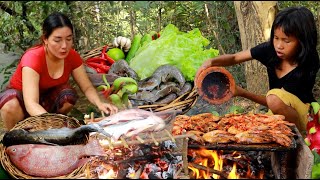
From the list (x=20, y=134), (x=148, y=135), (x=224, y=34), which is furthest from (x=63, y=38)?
(x=224, y=34)

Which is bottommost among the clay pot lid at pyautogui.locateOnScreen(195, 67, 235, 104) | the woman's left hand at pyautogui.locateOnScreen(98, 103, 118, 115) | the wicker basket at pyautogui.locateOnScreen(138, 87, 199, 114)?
the wicker basket at pyautogui.locateOnScreen(138, 87, 199, 114)

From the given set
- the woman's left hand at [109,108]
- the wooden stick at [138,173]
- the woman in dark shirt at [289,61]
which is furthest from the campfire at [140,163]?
the woman in dark shirt at [289,61]

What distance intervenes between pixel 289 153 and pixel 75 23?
3.69 metres

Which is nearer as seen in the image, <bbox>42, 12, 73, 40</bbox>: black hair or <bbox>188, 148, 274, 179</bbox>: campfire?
<bbox>188, 148, 274, 179</bbox>: campfire

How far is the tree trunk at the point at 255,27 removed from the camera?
5.64 metres

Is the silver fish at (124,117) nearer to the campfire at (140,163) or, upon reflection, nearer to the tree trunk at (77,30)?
the campfire at (140,163)

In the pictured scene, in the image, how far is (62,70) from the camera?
183 inches

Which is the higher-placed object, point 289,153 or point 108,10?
point 108,10

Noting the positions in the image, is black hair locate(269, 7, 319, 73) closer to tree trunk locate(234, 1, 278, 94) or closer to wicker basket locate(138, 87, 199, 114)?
wicker basket locate(138, 87, 199, 114)

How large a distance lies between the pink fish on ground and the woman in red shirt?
885 mm

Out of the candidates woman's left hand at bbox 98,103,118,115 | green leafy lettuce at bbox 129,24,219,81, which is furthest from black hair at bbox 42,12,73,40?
green leafy lettuce at bbox 129,24,219,81

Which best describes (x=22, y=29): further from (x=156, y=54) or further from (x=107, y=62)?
(x=156, y=54)

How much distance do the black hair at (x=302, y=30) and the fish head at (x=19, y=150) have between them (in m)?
2.28

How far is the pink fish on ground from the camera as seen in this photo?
311 centimetres
